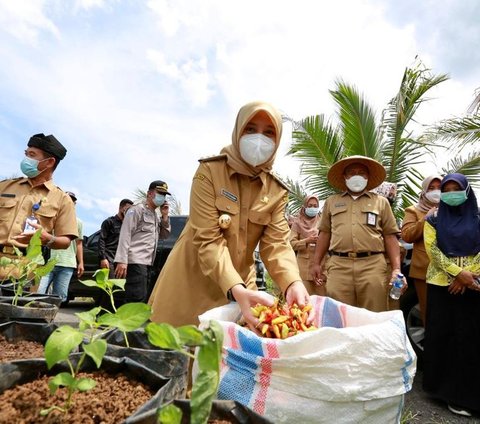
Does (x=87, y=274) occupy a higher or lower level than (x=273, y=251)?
lower

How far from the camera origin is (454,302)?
2.73 metres

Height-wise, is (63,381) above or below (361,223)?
below

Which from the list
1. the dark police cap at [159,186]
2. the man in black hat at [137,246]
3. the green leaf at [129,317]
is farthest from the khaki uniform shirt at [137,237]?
the green leaf at [129,317]

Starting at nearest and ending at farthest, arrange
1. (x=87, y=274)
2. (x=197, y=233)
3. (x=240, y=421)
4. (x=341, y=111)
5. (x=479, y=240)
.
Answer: (x=240, y=421)
(x=197, y=233)
(x=479, y=240)
(x=87, y=274)
(x=341, y=111)

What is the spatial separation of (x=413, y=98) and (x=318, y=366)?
707 centimetres

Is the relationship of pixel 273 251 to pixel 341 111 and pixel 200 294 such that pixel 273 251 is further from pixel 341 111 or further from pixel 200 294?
pixel 341 111

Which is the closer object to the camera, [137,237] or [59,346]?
[59,346]

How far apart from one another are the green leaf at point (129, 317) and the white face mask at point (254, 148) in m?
1.05

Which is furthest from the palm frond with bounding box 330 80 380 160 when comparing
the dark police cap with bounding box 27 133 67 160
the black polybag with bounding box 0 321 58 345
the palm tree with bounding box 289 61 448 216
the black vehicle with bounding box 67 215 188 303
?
the black polybag with bounding box 0 321 58 345

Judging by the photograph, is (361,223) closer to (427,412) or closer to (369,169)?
(369,169)

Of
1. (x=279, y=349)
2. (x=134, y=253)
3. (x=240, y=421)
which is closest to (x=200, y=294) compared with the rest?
(x=279, y=349)

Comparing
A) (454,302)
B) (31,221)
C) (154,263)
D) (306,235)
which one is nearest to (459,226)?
(454,302)

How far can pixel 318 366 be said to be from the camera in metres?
1.07

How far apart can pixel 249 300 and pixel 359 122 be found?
22.4 ft
